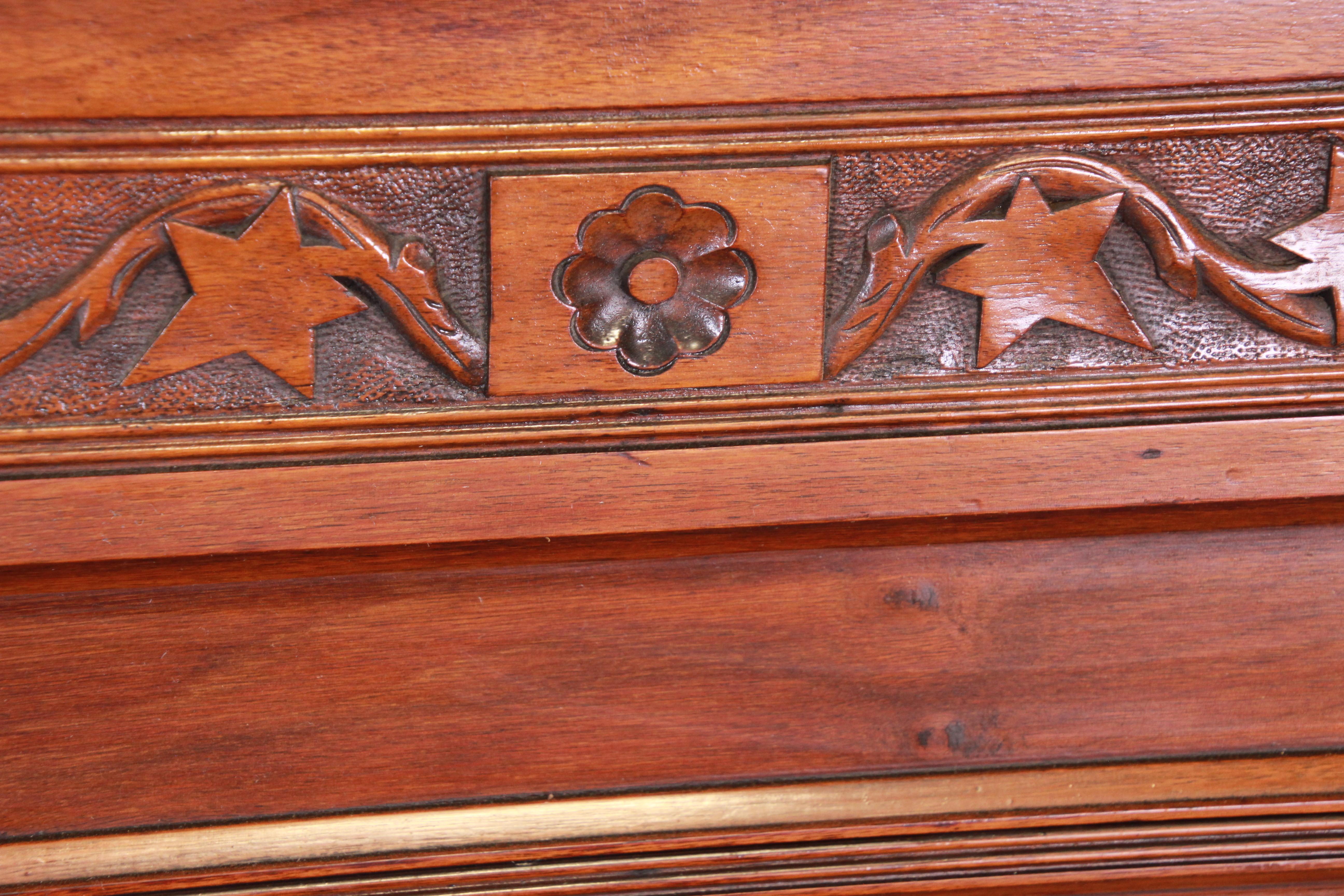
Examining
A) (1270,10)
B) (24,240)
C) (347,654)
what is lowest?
(347,654)

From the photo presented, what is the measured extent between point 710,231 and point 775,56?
0.09 m

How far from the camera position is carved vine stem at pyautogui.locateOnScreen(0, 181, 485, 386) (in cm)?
48

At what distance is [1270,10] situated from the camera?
0.51 meters

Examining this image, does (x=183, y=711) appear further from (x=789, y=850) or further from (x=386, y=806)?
(x=789, y=850)

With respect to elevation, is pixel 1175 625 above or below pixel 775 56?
below

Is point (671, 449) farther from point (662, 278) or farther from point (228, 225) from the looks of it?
point (228, 225)

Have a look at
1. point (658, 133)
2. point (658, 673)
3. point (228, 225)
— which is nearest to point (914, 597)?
point (658, 673)

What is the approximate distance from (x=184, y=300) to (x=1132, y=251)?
1.61ft

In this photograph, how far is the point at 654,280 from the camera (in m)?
0.52

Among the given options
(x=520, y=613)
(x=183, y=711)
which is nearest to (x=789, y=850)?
(x=520, y=613)

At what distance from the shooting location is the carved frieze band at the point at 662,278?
489 millimetres

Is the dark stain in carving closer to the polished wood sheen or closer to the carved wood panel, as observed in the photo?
the polished wood sheen

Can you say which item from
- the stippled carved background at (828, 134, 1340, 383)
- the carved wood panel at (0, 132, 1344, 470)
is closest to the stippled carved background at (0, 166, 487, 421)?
the carved wood panel at (0, 132, 1344, 470)

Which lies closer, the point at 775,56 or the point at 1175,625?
the point at 775,56
